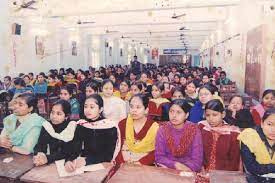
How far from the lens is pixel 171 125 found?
3.25 meters

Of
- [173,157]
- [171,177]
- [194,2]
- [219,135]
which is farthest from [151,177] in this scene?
[194,2]

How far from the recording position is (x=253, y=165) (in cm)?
264

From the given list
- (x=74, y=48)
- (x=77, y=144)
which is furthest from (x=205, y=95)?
(x=74, y=48)

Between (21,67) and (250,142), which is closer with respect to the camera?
(250,142)

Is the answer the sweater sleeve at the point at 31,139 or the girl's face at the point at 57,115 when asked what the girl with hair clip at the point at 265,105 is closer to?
the girl's face at the point at 57,115

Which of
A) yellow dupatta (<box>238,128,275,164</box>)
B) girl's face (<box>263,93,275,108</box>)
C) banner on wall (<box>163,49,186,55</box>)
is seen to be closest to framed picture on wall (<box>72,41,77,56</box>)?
girl's face (<box>263,93,275,108</box>)

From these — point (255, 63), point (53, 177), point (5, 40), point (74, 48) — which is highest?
point (74, 48)

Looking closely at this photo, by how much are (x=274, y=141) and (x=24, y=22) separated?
10170 millimetres

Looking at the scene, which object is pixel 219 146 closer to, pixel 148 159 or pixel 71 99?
pixel 148 159

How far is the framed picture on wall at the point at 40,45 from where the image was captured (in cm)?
1182

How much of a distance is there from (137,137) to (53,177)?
3.77 ft

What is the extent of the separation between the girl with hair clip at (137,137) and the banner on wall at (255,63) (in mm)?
3535

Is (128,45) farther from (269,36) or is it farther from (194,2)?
(269,36)

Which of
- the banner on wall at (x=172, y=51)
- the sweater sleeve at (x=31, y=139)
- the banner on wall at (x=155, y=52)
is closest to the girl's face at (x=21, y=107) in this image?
the sweater sleeve at (x=31, y=139)
